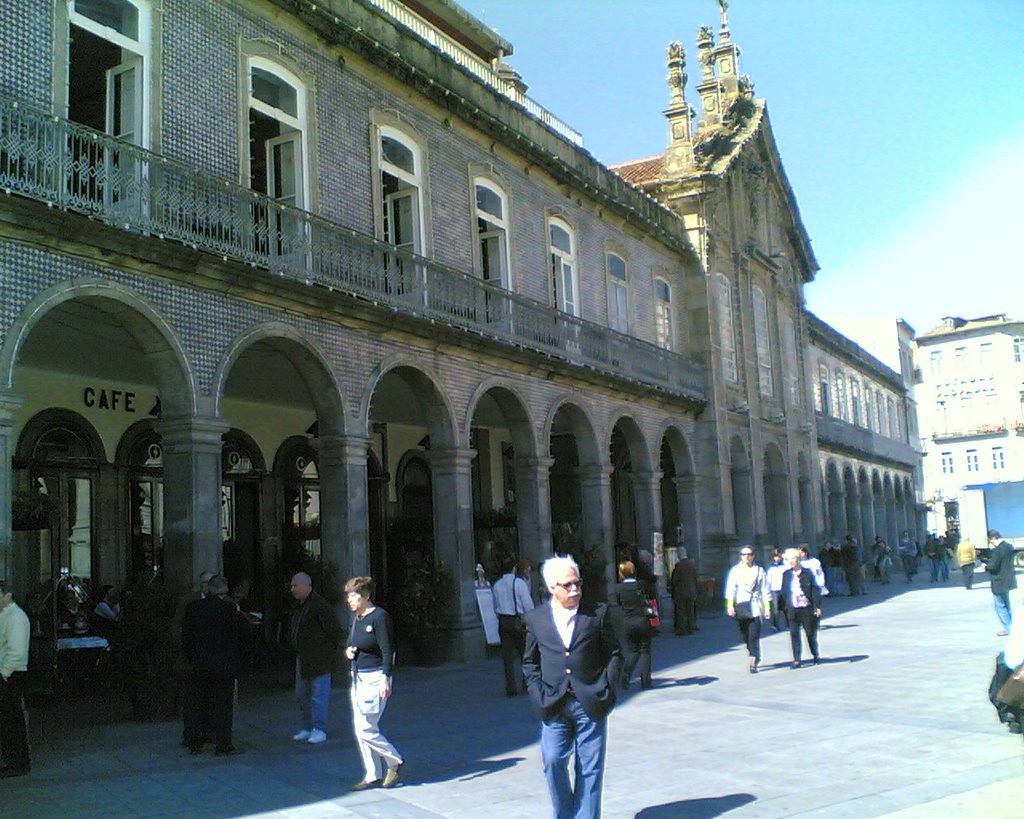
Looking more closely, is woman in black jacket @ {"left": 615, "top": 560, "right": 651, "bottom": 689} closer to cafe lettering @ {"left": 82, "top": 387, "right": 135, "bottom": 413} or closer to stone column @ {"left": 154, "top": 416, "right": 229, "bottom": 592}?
stone column @ {"left": 154, "top": 416, "right": 229, "bottom": 592}

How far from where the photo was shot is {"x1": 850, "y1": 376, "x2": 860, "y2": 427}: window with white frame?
48109mm

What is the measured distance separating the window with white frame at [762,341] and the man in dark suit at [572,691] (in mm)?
25731

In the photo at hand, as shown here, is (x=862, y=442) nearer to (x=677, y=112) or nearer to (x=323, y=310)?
(x=677, y=112)

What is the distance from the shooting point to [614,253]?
23.7m

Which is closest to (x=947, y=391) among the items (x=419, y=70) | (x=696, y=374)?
(x=696, y=374)

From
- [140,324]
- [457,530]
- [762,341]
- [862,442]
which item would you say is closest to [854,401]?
[862,442]

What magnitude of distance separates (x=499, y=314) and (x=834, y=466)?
26.5 metres

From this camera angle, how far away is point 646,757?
879 centimetres

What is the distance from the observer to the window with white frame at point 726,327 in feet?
92.0

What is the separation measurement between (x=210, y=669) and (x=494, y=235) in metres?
11.7

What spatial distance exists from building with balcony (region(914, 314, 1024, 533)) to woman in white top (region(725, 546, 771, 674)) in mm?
61877

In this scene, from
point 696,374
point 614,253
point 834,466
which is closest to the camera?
point 614,253

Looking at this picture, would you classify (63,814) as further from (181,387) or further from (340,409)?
(340,409)

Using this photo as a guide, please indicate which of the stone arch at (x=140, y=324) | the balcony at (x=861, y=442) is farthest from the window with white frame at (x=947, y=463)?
the stone arch at (x=140, y=324)
